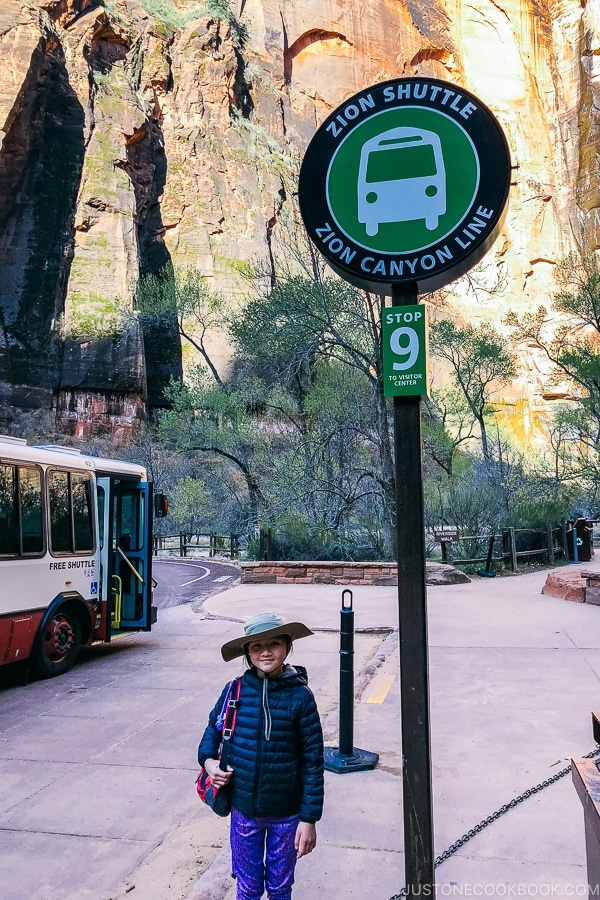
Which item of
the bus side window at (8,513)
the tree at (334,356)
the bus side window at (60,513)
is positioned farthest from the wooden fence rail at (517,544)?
the bus side window at (8,513)

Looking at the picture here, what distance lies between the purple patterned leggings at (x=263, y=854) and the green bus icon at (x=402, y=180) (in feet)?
7.30

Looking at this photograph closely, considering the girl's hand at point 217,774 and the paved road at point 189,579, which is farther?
the paved road at point 189,579

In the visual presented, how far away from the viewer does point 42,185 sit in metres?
46.6

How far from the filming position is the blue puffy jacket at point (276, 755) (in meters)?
2.48

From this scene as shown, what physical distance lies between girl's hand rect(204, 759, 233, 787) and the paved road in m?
12.2

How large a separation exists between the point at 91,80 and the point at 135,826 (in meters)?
54.9

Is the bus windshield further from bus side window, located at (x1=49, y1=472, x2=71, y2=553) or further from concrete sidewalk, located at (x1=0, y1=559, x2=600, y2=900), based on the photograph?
bus side window, located at (x1=49, y1=472, x2=71, y2=553)

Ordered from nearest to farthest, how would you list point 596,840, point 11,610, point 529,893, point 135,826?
point 596,840 < point 529,893 < point 135,826 < point 11,610

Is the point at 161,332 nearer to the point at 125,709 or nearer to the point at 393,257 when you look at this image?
the point at 125,709

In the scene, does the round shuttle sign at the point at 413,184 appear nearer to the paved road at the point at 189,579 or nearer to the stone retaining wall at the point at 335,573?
the stone retaining wall at the point at 335,573

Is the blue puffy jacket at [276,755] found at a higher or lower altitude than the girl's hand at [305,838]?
higher

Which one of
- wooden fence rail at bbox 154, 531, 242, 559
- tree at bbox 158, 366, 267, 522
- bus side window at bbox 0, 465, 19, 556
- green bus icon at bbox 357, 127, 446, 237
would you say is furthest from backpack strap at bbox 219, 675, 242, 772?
wooden fence rail at bbox 154, 531, 242, 559

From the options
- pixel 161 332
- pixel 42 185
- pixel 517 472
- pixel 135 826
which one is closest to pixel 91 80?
pixel 42 185

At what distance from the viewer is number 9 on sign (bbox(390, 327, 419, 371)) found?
98.6 inches
